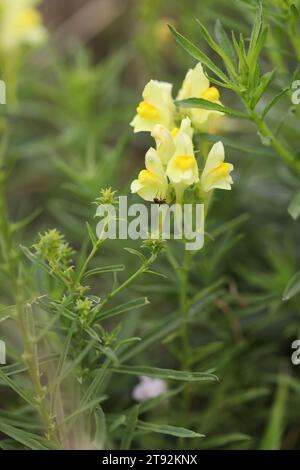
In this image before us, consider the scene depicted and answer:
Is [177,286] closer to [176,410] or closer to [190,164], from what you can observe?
[176,410]

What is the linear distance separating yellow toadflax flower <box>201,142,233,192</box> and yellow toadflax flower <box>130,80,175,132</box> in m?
0.15

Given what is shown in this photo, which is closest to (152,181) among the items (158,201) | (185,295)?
(158,201)

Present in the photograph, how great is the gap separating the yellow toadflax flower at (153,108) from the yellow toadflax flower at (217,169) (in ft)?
0.48

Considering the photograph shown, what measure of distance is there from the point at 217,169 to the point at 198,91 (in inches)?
6.8

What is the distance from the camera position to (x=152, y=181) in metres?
1.14

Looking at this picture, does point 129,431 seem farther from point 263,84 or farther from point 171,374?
point 263,84

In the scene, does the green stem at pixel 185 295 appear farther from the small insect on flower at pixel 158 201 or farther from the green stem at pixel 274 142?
the green stem at pixel 274 142

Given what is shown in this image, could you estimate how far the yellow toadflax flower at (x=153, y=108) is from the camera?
4.05 ft

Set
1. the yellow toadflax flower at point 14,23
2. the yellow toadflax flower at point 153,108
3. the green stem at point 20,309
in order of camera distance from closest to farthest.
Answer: the green stem at point 20,309 < the yellow toadflax flower at point 153,108 < the yellow toadflax flower at point 14,23

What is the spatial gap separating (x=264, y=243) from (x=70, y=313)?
0.83m

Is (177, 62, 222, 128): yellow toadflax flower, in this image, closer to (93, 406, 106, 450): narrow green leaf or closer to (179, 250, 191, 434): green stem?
(179, 250, 191, 434): green stem

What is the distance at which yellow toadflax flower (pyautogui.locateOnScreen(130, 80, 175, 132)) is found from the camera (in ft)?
4.05

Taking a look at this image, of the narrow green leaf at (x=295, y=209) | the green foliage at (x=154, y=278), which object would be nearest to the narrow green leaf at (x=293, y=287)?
the green foliage at (x=154, y=278)

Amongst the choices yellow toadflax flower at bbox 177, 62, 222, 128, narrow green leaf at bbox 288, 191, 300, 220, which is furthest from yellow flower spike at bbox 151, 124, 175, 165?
narrow green leaf at bbox 288, 191, 300, 220
